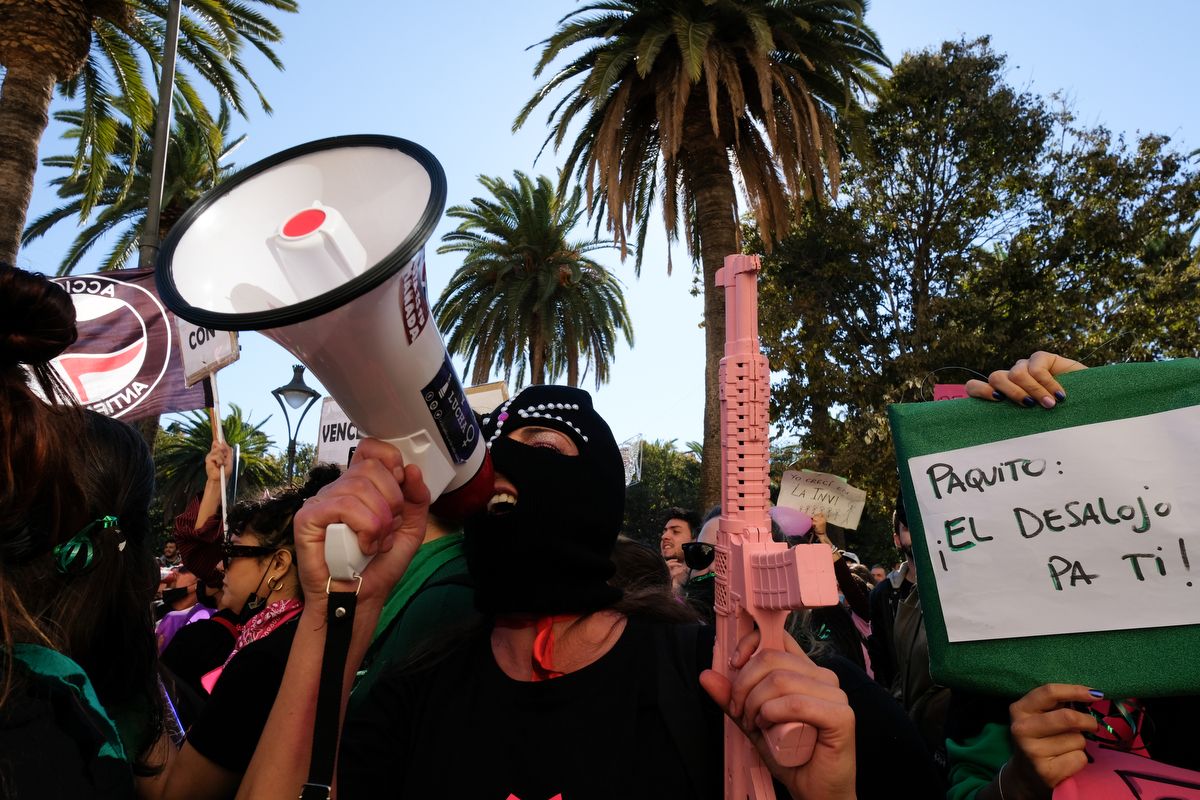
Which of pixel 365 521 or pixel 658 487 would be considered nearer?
pixel 365 521

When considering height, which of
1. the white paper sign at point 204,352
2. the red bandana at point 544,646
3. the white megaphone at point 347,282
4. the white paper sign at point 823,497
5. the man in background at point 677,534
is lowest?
the red bandana at point 544,646

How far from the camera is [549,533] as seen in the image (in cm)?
163

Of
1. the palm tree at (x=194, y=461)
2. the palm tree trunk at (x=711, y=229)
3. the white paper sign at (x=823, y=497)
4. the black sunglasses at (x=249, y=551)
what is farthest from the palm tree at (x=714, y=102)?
the palm tree at (x=194, y=461)

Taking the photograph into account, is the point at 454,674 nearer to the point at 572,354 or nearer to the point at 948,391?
the point at 948,391

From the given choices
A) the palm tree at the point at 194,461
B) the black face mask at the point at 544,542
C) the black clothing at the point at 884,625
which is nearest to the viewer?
the black face mask at the point at 544,542

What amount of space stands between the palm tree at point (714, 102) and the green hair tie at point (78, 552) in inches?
379

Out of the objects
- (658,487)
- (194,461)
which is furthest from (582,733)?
(658,487)

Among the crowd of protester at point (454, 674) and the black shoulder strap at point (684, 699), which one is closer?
the crowd of protester at point (454, 674)

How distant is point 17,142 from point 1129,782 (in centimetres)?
1028

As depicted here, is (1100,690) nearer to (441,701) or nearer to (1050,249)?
(441,701)

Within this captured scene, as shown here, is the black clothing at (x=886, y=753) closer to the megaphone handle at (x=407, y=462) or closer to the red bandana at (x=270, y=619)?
the megaphone handle at (x=407, y=462)

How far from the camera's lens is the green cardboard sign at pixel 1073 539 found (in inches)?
57.6

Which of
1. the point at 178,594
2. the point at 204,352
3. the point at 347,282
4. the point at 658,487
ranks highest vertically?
the point at 658,487

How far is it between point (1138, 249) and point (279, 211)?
17208mm
